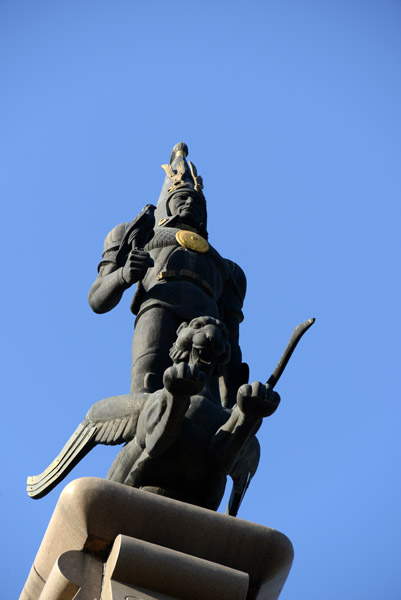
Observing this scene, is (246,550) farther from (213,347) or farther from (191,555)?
(213,347)

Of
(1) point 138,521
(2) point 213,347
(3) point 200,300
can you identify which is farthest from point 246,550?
(3) point 200,300

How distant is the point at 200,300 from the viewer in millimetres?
7980

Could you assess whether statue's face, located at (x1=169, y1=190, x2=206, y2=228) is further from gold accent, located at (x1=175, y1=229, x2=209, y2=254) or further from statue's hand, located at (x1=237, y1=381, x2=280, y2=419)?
statue's hand, located at (x1=237, y1=381, x2=280, y2=419)

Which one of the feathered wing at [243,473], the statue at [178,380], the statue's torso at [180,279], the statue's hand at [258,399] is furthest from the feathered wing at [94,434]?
the statue's torso at [180,279]

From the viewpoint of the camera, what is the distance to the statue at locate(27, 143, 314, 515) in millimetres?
6168

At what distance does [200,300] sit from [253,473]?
1719mm

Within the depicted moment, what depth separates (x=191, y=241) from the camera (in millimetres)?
8641

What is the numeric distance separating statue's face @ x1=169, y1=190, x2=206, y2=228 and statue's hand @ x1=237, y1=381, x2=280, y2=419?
3594 millimetres

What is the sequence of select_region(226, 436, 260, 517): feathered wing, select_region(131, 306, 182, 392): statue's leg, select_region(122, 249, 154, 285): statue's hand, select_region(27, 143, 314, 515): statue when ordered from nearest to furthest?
select_region(27, 143, 314, 515): statue < select_region(226, 436, 260, 517): feathered wing < select_region(131, 306, 182, 392): statue's leg < select_region(122, 249, 154, 285): statue's hand

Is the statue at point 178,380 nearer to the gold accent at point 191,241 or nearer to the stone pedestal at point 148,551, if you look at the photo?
the gold accent at point 191,241

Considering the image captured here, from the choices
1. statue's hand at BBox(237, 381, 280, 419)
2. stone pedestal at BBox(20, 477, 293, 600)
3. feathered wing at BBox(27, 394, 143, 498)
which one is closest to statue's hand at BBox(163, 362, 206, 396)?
statue's hand at BBox(237, 381, 280, 419)

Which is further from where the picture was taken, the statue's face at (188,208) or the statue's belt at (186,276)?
the statue's face at (188,208)

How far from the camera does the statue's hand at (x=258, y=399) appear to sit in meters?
5.91

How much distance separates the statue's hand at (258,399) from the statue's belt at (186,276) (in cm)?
236
